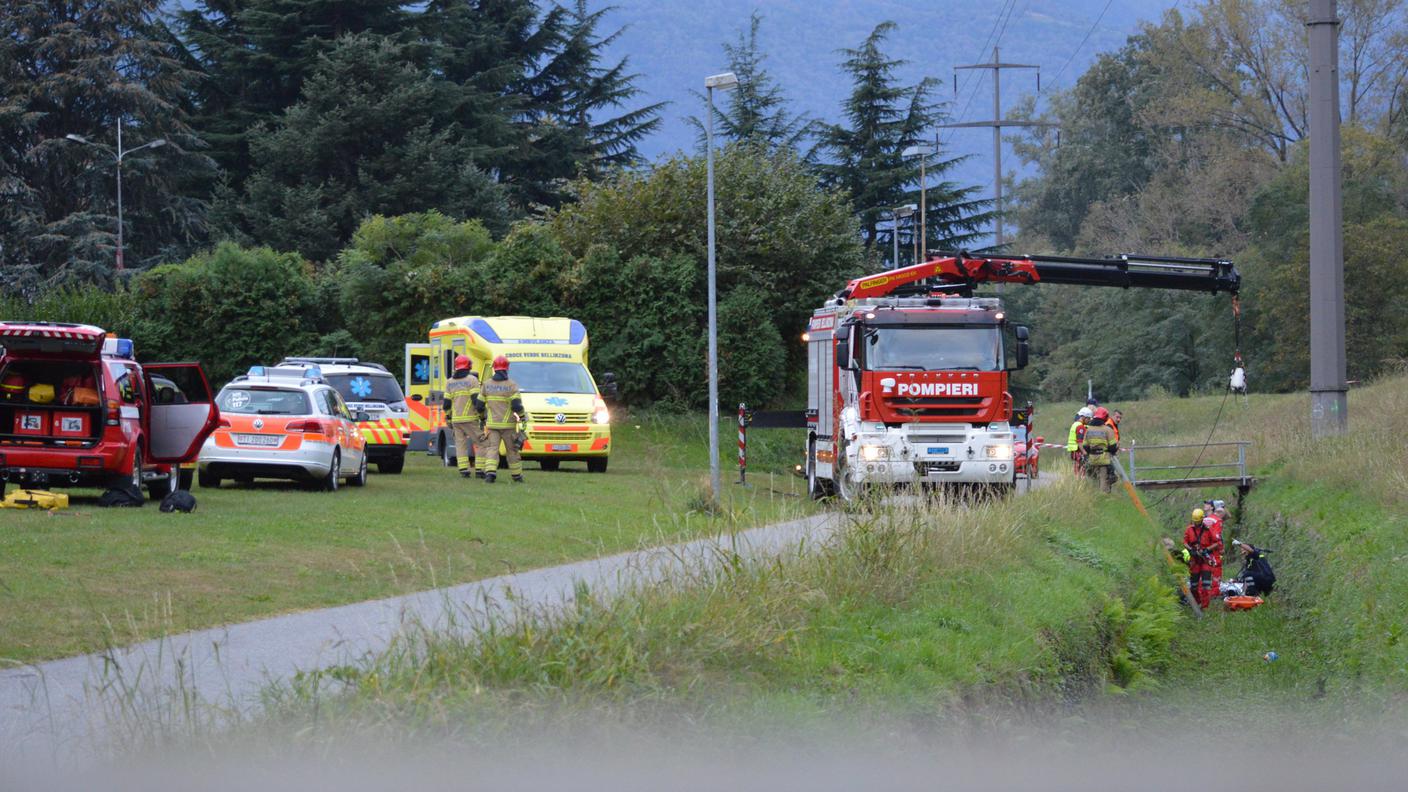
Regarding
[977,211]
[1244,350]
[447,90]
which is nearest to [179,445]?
[447,90]

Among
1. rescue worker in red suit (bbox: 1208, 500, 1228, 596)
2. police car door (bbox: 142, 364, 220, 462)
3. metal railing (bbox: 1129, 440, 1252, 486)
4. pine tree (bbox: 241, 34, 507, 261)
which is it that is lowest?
rescue worker in red suit (bbox: 1208, 500, 1228, 596)

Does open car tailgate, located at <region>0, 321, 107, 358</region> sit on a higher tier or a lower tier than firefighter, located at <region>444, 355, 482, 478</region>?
higher

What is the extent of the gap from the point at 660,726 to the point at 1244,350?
187ft

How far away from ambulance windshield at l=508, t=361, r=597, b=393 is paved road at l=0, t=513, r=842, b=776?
16674 millimetres

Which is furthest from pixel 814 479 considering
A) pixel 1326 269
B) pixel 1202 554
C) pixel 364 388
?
pixel 1326 269

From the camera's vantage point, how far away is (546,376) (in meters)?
30.5

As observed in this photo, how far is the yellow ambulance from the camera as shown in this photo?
98.8 ft

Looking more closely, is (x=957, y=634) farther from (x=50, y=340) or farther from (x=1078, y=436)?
(x=1078, y=436)

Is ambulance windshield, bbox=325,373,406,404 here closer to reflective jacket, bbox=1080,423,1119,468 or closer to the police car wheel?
the police car wheel

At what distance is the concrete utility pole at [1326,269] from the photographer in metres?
31.2

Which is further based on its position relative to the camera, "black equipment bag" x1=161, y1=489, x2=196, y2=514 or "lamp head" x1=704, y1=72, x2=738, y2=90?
"lamp head" x1=704, y1=72, x2=738, y2=90

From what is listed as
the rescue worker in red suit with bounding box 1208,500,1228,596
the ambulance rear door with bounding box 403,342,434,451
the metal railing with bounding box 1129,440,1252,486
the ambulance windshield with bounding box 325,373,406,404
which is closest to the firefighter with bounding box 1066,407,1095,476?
the metal railing with bounding box 1129,440,1252,486

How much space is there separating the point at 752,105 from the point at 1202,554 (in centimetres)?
4837

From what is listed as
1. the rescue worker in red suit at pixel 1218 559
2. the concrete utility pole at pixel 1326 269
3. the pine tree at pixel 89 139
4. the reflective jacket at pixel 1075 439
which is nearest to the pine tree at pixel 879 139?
the pine tree at pixel 89 139
